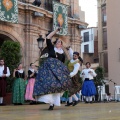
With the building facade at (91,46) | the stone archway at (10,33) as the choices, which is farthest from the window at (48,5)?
the building facade at (91,46)

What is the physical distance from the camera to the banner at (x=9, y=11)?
16.1 metres

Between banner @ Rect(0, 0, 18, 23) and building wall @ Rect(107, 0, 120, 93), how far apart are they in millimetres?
7734

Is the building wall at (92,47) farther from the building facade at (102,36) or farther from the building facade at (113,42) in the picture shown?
the building facade at (113,42)

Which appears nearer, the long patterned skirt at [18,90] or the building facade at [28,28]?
the long patterned skirt at [18,90]

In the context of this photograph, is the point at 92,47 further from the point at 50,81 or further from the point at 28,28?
the point at 50,81

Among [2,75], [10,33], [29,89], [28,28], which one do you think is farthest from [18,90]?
[28,28]

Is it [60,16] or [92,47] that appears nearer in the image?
[60,16]

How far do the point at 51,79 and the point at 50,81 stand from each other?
1.9 inches

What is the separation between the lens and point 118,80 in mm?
21703

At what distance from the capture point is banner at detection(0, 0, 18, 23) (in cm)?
1609

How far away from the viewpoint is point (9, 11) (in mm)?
16359

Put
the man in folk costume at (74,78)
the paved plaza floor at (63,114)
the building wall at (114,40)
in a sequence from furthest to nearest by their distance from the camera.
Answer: the building wall at (114,40) → the man in folk costume at (74,78) → the paved plaza floor at (63,114)

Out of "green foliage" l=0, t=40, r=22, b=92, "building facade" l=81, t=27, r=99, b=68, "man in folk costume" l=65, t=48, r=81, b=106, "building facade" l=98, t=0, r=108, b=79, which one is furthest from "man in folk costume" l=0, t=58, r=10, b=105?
"building facade" l=81, t=27, r=99, b=68

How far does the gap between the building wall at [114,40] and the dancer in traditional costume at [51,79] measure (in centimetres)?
1463
